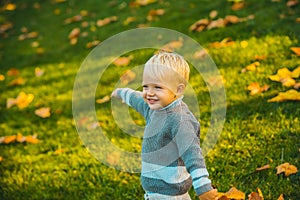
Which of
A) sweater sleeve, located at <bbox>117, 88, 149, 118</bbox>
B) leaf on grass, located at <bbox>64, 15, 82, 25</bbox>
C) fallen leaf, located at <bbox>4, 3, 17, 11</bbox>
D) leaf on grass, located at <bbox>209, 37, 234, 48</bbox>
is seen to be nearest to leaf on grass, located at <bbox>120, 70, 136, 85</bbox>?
leaf on grass, located at <bbox>209, 37, 234, 48</bbox>

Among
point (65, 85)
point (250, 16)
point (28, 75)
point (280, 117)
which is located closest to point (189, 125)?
point (280, 117)

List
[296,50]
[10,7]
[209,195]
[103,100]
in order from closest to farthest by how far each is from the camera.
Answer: [209,195] < [296,50] < [103,100] < [10,7]

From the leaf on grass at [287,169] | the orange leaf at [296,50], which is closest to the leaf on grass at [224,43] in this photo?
the orange leaf at [296,50]

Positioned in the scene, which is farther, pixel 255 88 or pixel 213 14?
pixel 213 14

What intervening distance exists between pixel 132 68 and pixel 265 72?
1.22 m

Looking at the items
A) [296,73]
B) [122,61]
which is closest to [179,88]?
[296,73]

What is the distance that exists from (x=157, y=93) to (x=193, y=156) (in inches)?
11.7

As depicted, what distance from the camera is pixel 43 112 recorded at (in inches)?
153

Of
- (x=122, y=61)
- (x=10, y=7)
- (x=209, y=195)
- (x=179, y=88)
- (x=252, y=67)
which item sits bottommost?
(x=10, y=7)

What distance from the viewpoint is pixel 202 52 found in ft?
13.6

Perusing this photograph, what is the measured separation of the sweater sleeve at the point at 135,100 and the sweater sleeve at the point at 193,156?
0.32 m

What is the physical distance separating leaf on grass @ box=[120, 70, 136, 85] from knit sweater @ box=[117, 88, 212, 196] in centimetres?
182

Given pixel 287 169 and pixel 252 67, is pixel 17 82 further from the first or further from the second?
pixel 287 169

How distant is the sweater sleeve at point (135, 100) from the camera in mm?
2121
